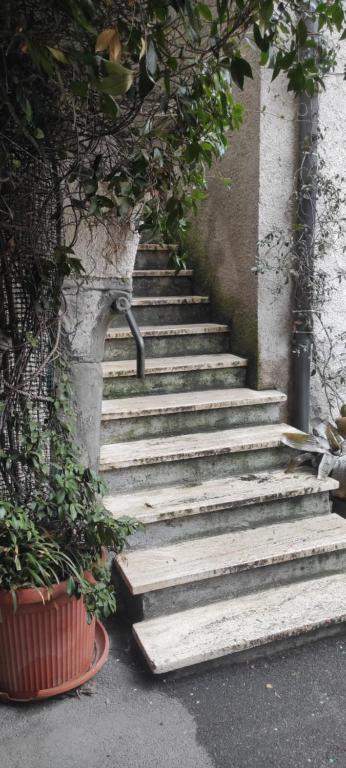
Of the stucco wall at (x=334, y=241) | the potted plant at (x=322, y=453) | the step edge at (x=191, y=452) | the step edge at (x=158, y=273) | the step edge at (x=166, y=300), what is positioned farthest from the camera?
the step edge at (x=158, y=273)

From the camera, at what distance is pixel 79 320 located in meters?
2.22

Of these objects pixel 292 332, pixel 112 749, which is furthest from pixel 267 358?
pixel 112 749

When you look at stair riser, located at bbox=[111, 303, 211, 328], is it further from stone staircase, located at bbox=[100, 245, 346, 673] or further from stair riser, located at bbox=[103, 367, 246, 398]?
stair riser, located at bbox=[103, 367, 246, 398]

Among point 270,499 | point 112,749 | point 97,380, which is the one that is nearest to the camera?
point 112,749

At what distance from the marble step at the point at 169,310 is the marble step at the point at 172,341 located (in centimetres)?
11

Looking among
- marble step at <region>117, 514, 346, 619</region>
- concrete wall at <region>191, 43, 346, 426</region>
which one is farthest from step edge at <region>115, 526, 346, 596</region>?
concrete wall at <region>191, 43, 346, 426</region>

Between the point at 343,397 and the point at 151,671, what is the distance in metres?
2.37

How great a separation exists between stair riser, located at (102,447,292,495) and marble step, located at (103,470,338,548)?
0.04m

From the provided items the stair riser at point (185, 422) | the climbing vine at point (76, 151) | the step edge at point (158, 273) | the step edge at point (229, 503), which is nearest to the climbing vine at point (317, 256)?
the stair riser at point (185, 422)

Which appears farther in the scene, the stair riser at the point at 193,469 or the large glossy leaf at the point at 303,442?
the large glossy leaf at the point at 303,442

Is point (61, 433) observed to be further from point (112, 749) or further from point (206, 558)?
point (112, 749)

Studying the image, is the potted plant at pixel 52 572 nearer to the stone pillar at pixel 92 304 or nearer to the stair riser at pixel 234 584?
the stone pillar at pixel 92 304

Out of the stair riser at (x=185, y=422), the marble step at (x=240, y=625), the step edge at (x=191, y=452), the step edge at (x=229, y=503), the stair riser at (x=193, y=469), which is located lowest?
the marble step at (x=240, y=625)

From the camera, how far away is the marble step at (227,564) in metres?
2.31
